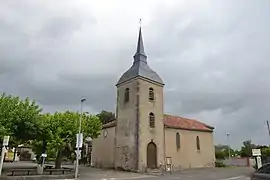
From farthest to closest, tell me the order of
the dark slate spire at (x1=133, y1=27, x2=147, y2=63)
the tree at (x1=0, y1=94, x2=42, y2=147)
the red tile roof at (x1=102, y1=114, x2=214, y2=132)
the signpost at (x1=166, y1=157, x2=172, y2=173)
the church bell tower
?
the red tile roof at (x1=102, y1=114, x2=214, y2=132) < the dark slate spire at (x1=133, y1=27, x2=147, y2=63) < the signpost at (x1=166, y1=157, x2=172, y2=173) < the church bell tower < the tree at (x1=0, y1=94, x2=42, y2=147)

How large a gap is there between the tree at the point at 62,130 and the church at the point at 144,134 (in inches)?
209

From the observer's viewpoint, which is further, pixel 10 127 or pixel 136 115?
pixel 136 115

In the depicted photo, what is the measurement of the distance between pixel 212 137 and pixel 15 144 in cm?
3126

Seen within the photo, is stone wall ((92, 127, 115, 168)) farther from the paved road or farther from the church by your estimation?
the paved road

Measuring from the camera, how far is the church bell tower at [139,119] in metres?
37.1

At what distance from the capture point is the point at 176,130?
140ft

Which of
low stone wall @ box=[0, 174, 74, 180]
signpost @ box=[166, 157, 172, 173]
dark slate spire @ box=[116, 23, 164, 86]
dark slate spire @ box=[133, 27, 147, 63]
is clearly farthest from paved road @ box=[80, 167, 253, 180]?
dark slate spire @ box=[133, 27, 147, 63]

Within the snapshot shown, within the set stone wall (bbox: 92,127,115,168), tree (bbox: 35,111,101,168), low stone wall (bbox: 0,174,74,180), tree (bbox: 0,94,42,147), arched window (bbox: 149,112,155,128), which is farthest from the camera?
stone wall (bbox: 92,127,115,168)

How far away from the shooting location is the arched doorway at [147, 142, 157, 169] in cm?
3731

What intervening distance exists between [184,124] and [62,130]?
815 inches

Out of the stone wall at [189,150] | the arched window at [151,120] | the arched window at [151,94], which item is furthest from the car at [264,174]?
the stone wall at [189,150]

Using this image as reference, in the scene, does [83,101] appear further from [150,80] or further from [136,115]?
[150,80]

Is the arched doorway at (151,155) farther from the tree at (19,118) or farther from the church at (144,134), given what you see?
the tree at (19,118)

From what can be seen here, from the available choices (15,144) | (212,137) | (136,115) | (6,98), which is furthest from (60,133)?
(212,137)
